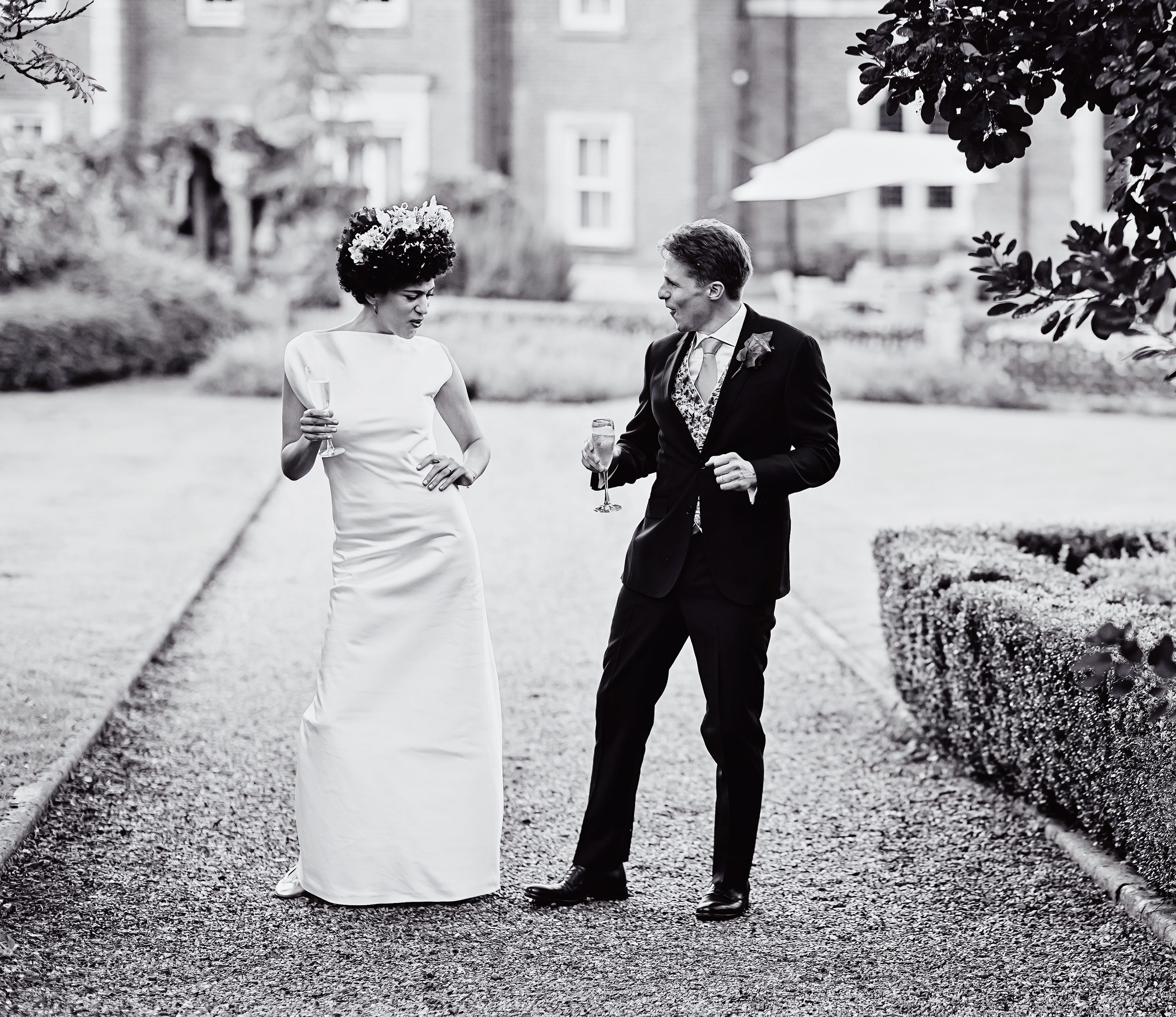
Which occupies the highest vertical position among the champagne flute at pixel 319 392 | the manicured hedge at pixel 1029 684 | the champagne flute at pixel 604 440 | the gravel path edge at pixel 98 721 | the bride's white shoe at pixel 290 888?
the champagne flute at pixel 319 392

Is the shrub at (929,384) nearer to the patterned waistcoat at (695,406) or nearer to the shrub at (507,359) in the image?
the shrub at (507,359)

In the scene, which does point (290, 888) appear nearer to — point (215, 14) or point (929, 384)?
point (929, 384)

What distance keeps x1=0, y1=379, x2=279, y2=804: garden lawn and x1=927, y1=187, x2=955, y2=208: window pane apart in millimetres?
15944

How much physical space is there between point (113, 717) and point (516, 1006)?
128 inches

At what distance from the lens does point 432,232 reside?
458 centimetres

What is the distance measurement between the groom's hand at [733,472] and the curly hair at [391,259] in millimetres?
1043

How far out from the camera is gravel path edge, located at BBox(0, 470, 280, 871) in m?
5.04

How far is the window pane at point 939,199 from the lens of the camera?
29406 mm

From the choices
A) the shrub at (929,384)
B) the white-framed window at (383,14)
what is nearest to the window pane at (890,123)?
the white-framed window at (383,14)

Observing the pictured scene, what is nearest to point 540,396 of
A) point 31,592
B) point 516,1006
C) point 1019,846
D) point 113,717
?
point 31,592

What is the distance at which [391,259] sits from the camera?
177 inches

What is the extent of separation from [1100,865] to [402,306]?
275 centimetres

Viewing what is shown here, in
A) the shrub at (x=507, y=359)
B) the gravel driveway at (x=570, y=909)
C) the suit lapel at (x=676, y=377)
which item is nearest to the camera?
the gravel driveway at (x=570, y=909)

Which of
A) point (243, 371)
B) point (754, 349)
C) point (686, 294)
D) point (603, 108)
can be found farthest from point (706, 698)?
point (603, 108)
